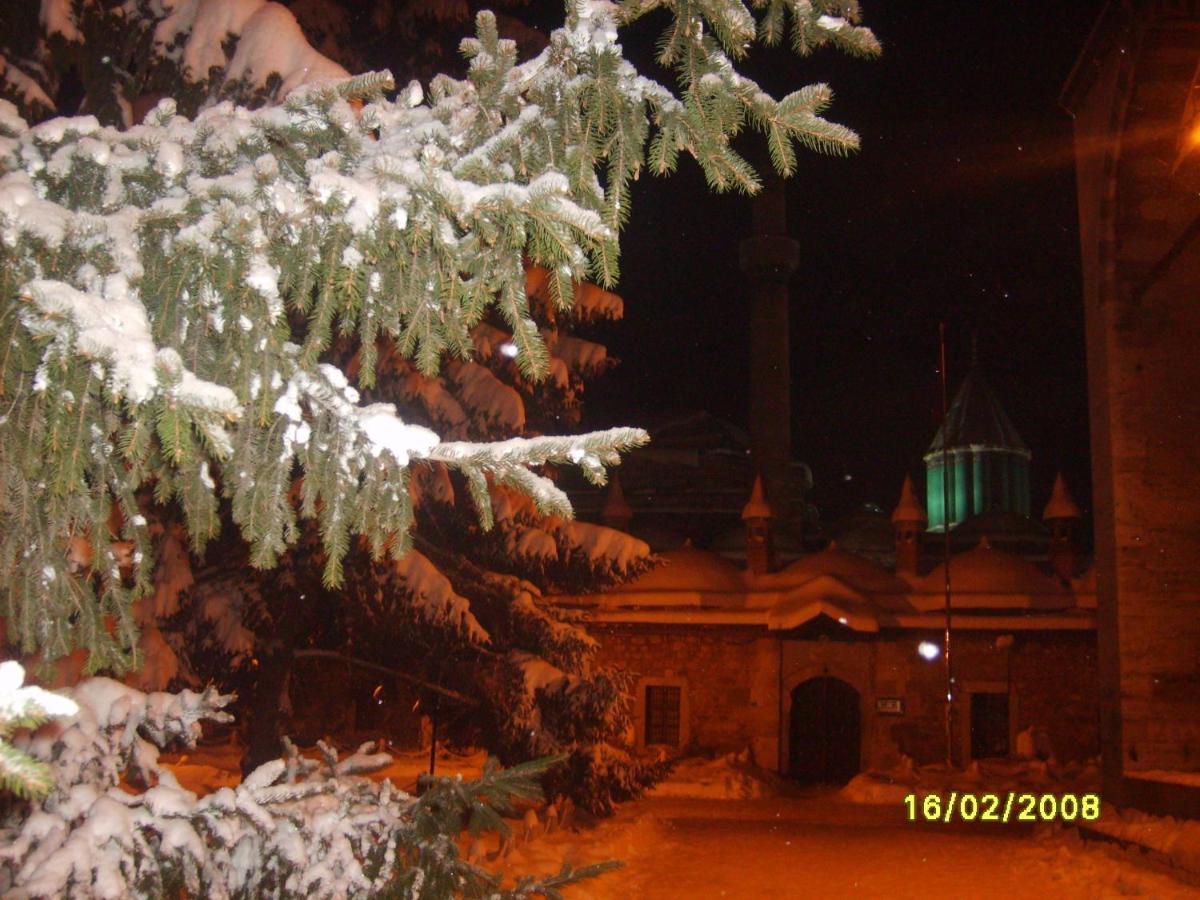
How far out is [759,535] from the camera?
21266 mm

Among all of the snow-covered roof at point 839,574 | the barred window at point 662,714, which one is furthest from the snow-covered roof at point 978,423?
the barred window at point 662,714

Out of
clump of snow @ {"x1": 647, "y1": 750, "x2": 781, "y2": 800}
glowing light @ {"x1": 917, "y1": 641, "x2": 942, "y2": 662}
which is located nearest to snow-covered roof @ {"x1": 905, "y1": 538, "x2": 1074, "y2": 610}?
glowing light @ {"x1": 917, "y1": 641, "x2": 942, "y2": 662}

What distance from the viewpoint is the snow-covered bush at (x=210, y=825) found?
9.14 ft

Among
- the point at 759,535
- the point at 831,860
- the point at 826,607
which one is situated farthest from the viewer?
the point at 759,535

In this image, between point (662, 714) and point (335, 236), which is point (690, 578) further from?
point (335, 236)

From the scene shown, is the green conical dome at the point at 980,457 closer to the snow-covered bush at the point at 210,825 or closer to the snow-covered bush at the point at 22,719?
the snow-covered bush at the point at 210,825

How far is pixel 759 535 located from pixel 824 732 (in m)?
4.30

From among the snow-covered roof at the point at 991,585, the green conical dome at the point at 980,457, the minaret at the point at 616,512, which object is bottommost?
the snow-covered roof at the point at 991,585

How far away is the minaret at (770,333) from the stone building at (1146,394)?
43.4ft

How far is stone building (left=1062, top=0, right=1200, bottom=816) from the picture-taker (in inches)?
490

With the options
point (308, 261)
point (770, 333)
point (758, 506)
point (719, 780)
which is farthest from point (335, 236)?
point (770, 333)

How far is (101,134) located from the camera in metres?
2.39

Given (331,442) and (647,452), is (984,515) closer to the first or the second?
(647,452)

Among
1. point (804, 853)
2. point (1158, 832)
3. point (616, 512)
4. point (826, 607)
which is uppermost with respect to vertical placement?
point (616, 512)
